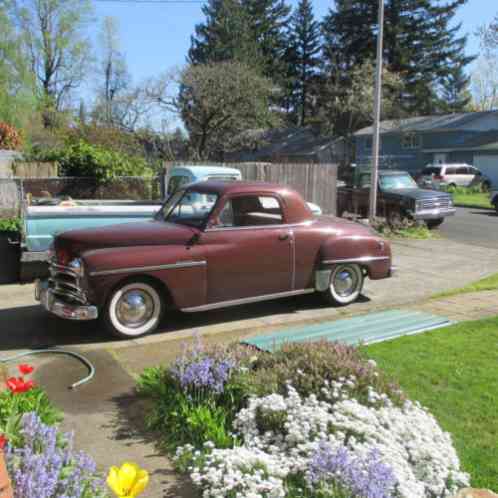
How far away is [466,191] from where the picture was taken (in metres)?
34.4

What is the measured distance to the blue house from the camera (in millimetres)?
41469

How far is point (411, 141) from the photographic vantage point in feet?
157

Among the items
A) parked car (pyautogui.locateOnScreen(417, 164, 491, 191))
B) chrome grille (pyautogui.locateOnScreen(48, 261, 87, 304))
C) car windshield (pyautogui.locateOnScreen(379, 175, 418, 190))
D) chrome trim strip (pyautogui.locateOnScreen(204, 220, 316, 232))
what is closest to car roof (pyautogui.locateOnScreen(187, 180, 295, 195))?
chrome trim strip (pyautogui.locateOnScreen(204, 220, 316, 232))

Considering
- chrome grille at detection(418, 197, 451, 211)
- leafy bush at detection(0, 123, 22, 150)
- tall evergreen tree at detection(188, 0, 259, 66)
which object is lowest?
chrome grille at detection(418, 197, 451, 211)

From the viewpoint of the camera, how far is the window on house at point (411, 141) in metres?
47.1

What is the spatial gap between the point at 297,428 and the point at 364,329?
3269 millimetres

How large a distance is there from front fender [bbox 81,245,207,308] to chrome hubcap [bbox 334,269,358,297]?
2.14m

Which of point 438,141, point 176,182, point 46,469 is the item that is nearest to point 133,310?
point 46,469

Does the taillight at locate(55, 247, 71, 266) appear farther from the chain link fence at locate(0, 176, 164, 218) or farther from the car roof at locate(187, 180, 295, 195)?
the chain link fence at locate(0, 176, 164, 218)

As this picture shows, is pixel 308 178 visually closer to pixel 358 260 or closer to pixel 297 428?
pixel 358 260

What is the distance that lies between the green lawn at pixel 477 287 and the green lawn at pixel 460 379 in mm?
1877

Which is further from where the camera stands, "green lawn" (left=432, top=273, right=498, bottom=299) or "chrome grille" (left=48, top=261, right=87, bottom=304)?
"green lawn" (left=432, top=273, right=498, bottom=299)

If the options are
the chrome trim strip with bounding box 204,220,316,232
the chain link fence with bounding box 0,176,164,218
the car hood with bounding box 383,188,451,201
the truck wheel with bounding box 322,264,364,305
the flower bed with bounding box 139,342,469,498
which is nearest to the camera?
the flower bed with bounding box 139,342,469,498

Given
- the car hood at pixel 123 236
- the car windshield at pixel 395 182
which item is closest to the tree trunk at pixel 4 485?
the car hood at pixel 123 236
